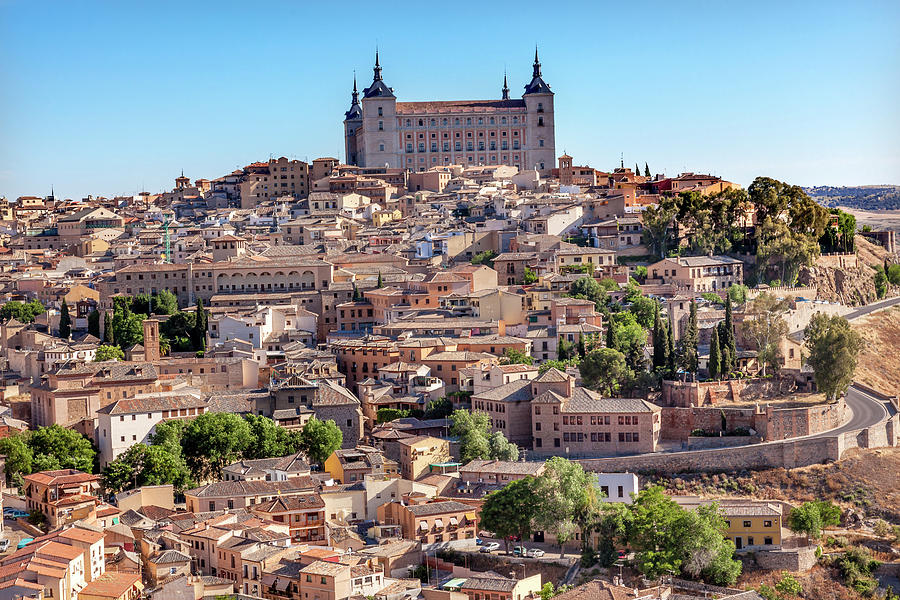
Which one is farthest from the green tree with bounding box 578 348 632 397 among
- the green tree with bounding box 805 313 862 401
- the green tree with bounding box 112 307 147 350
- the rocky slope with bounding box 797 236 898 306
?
the green tree with bounding box 112 307 147 350

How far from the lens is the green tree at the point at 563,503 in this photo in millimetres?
35938

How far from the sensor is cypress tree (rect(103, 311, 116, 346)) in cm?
5153

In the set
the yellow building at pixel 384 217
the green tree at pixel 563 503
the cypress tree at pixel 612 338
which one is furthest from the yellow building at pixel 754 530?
the yellow building at pixel 384 217

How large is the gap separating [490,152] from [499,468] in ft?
183

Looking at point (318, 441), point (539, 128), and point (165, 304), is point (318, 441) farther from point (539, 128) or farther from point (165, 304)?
point (539, 128)

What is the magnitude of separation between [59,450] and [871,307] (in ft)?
116

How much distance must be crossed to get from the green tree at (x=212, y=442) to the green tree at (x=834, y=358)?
18.3 meters

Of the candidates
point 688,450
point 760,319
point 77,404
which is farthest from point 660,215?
point 77,404

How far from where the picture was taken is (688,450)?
4253 cm

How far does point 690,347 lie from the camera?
4600 cm

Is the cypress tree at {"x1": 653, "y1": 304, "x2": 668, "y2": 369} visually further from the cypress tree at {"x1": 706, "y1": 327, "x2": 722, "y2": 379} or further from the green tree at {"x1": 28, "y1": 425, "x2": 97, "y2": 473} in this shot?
the green tree at {"x1": 28, "y1": 425, "x2": 97, "y2": 473}

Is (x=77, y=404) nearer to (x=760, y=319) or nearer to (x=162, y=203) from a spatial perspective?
(x=760, y=319)

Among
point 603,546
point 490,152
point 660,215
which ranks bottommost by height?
point 603,546

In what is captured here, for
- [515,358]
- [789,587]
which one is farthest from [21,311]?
[789,587]
